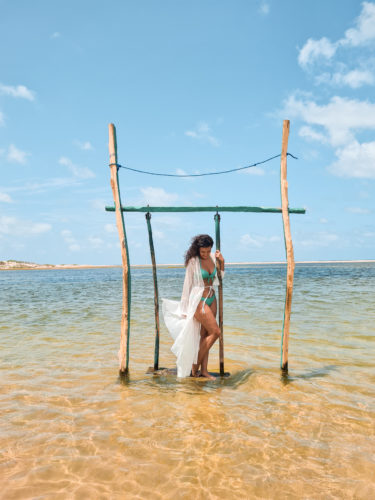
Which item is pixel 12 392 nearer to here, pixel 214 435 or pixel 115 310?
pixel 214 435

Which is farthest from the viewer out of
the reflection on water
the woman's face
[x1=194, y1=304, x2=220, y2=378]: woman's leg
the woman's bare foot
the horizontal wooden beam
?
the woman's bare foot

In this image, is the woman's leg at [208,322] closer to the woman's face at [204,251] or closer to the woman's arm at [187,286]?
the woman's arm at [187,286]

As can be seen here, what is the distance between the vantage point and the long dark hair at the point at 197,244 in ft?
18.7

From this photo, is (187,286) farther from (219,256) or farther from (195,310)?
(219,256)

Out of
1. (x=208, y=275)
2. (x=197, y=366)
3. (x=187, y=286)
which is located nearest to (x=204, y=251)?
(x=208, y=275)

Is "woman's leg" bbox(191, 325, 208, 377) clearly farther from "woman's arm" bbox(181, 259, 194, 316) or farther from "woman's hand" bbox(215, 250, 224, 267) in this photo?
"woman's hand" bbox(215, 250, 224, 267)

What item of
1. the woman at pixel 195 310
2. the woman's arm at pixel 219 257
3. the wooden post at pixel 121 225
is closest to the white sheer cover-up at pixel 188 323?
the woman at pixel 195 310

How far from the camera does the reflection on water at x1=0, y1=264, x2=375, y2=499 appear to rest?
10.6ft

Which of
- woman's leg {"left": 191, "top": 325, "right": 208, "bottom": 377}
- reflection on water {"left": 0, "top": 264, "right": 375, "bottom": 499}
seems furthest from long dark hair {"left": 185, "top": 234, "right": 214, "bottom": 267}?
reflection on water {"left": 0, "top": 264, "right": 375, "bottom": 499}

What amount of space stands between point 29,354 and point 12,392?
2503 mm

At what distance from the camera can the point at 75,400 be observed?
17.0 feet

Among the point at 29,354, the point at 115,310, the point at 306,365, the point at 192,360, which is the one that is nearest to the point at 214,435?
the point at 192,360

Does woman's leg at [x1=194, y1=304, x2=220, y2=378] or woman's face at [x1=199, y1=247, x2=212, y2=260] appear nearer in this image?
woman's face at [x1=199, y1=247, x2=212, y2=260]

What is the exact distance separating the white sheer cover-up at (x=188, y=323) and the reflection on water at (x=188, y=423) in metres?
0.45
